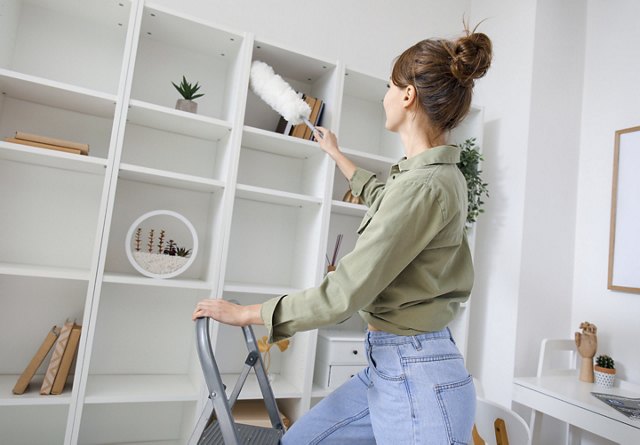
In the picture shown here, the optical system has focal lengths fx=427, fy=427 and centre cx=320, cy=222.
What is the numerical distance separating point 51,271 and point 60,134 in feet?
2.19

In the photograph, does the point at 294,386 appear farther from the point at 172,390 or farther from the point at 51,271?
the point at 51,271

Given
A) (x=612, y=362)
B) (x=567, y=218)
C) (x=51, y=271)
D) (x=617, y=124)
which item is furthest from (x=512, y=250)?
(x=51, y=271)

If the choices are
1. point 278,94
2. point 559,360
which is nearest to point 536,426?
point 559,360

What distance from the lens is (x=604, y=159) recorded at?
2.54 m

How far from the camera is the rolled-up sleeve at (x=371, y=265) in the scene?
90 cm

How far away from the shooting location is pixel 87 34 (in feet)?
6.63

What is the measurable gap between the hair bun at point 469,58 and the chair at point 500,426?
994 millimetres

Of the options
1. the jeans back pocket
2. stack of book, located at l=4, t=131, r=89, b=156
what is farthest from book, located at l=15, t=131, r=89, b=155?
the jeans back pocket

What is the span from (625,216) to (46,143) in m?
2.85

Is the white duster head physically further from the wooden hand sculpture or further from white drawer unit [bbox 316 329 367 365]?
the wooden hand sculpture

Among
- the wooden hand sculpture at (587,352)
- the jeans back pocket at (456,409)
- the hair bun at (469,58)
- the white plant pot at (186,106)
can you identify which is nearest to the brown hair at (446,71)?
the hair bun at (469,58)

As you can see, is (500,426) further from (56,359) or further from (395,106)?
(56,359)

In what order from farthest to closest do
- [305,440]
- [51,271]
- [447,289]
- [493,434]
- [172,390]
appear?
1. [172,390]
2. [51,271]
3. [493,434]
4. [305,440]
5. [447,289]

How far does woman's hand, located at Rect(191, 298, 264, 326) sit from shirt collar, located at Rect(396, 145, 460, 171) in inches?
20.6
